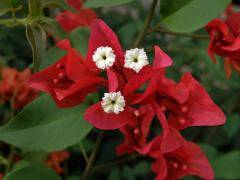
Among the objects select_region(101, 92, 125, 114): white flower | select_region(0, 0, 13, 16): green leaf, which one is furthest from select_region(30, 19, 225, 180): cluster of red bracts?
select_region(0, 0, 13, 16): green leaf

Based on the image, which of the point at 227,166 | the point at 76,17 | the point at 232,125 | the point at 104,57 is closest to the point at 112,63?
the point at 104,57

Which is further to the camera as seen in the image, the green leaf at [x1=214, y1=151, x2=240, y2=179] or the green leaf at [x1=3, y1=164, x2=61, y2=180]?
the green leaf at [x1=214, y1=151, x2=240, y2=179]

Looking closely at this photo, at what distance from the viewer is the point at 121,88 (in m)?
0.67

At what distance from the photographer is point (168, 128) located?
2.16ft

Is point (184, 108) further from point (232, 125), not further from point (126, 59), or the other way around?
point (232, 125)

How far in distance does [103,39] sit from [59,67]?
0.24 ft

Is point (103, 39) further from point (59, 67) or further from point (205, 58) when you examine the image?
point (205, 58)

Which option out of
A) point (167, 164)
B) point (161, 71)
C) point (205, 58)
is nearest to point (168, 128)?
point (161, 71)

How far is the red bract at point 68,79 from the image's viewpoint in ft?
2.17

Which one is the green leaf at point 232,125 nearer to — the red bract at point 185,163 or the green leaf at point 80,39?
the red bract at point 185,163

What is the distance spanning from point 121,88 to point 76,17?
0.24m

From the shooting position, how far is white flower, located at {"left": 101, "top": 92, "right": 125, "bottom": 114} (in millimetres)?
624

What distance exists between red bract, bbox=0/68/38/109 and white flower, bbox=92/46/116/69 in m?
0.37

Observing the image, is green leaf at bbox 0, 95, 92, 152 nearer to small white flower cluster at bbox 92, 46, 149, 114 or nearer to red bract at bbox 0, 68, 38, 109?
small white flower cluster at bbox 92, 46, 149, 114
